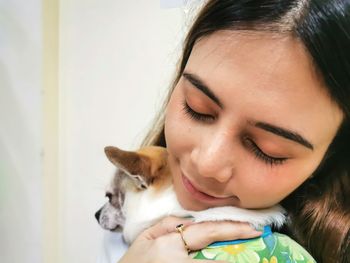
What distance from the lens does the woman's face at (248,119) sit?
587mm

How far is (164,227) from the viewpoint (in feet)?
2.48

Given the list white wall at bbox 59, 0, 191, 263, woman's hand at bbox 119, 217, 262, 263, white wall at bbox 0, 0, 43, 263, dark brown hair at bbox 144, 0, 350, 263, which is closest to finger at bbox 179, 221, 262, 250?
woman's hand at bbox 119, 217, 262, 263

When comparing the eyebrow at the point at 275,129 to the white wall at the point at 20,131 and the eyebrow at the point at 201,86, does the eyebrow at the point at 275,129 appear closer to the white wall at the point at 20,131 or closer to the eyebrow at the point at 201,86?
the eyebrow at the point at 201,86

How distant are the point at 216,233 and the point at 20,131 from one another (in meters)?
1.29

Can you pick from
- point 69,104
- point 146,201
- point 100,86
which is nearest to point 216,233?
point 146,201

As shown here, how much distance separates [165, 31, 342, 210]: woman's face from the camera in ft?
1.93

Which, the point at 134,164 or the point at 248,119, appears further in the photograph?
the point at 134,164

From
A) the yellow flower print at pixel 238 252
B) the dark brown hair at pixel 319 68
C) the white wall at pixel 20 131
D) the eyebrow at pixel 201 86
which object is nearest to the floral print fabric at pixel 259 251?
the yellow flower print at pixel 238 252

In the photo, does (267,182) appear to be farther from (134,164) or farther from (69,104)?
(69,104)

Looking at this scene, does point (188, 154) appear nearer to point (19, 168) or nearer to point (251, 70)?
point (251, 70)

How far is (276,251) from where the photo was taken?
→ 2.11ft

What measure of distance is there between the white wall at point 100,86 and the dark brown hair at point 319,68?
2.06ft

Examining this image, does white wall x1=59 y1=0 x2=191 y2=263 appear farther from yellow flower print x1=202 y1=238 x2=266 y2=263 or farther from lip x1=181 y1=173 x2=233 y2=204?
yellow flower print x1=202 y1=238 x2=266 y2=263

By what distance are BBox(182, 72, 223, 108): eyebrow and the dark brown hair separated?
3.4 inches
